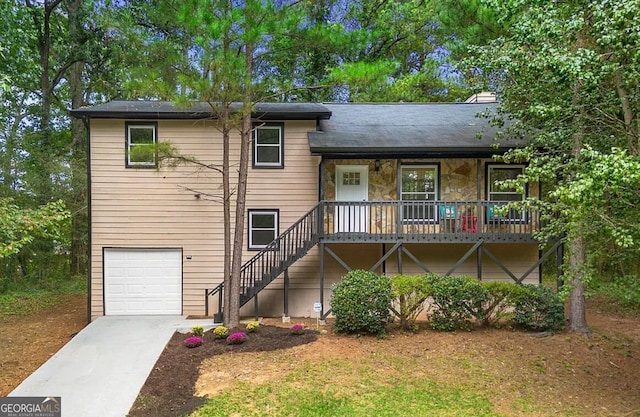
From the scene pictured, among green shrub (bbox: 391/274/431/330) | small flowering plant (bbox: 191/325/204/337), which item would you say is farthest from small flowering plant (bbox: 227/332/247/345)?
green shrub (bbox: 391/274/431/330)

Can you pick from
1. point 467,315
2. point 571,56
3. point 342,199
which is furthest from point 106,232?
point 571,56

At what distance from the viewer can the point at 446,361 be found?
21.6ft

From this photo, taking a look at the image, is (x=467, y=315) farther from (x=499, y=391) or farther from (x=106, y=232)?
(x=106, y=232)

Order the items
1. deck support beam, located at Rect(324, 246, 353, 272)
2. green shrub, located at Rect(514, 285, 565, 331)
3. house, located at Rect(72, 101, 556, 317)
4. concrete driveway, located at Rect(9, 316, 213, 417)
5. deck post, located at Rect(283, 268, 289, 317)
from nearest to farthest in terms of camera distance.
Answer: concrete driveway, located at Rect(9, 316, 213, 417), green shrub, located at Rect(514, 285, 565, 331), deck support beam, located at Rect(324, 246, 353, 272), deck post, located at Rect(283, 268, 289, 317), house, located at Rect(72, 101, 556, 317)

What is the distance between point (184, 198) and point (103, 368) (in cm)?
464

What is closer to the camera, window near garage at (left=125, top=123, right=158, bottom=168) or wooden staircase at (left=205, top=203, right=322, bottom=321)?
wooden staircase at (left=205, top=203, right=322, bottom=321)

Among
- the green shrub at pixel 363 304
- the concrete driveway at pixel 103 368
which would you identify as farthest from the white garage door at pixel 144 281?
the green shrub at pixel 363 304

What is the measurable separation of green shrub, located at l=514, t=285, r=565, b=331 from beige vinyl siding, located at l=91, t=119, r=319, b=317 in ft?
16.5

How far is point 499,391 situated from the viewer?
563cm

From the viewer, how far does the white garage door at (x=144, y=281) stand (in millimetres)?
9961

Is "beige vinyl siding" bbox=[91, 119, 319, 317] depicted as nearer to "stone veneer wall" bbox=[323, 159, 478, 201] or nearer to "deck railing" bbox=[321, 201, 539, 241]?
"stone veneer wall" bbox=[323, 159, 478, 201]

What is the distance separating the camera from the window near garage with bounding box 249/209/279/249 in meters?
10.0

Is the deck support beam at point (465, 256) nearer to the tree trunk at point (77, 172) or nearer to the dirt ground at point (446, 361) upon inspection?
the dirt ground at point (446, 361)

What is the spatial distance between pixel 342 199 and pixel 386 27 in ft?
36.6
